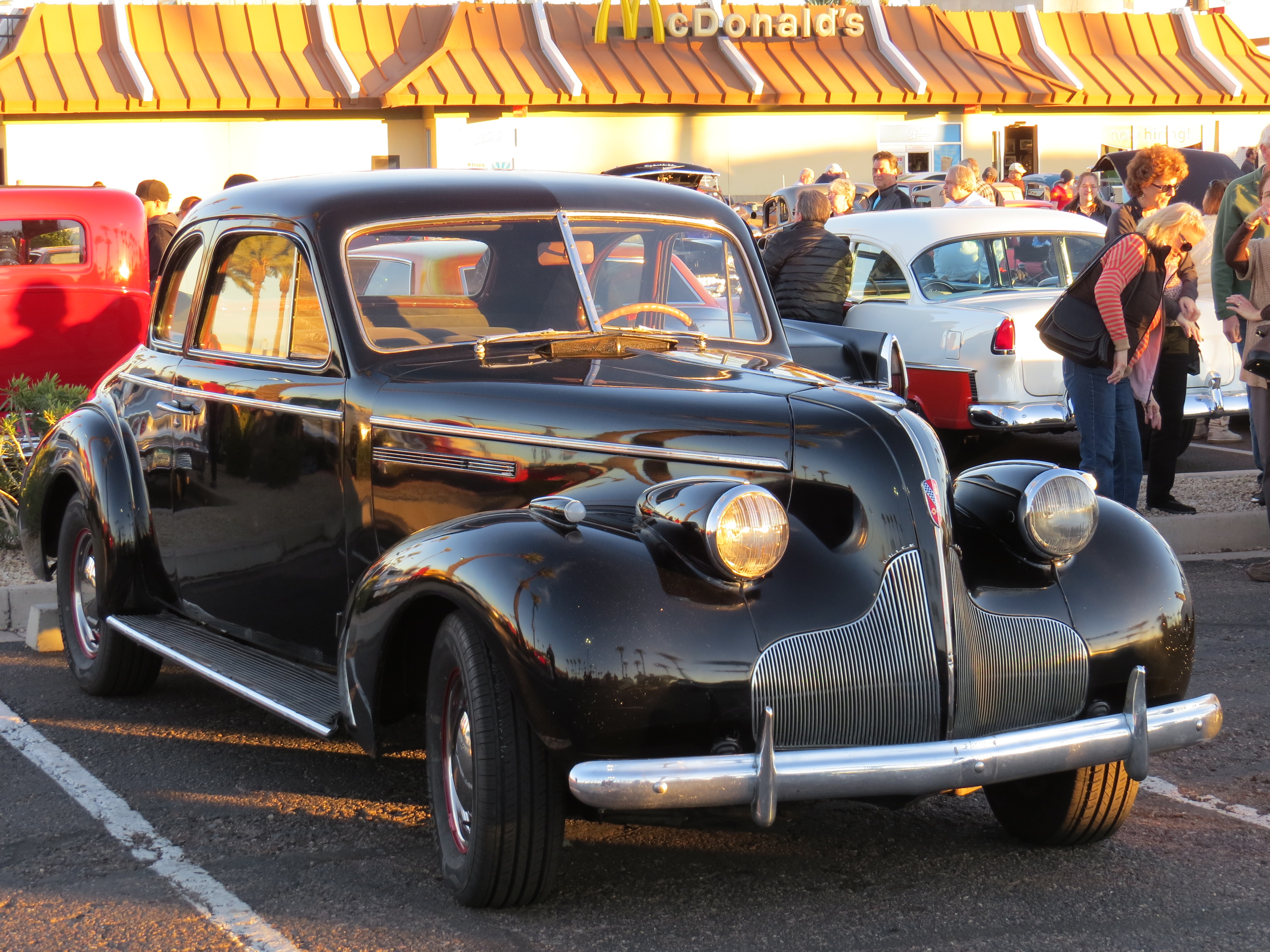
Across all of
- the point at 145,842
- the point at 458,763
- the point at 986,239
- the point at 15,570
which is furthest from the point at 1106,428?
the point at 15,570

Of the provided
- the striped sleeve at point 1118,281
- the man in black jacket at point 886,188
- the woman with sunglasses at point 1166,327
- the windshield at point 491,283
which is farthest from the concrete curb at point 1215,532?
the man in black jacket at point 886,188

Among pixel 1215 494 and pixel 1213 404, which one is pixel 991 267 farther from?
pixel 1215 494

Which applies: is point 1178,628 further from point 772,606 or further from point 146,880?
point 146,880

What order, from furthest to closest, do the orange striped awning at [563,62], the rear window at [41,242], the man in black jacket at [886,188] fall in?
1. the orange striped awning at [563,62]
2. the man in black jacket at [886,188]
3. the rear window at [41,242]

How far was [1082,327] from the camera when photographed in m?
7.47

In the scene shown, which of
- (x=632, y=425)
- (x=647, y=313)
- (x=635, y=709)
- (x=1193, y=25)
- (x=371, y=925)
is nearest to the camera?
(x=635, y=709)

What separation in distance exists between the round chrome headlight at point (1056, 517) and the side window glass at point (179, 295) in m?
3.05

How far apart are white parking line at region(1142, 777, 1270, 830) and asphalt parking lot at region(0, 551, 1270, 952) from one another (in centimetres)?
2

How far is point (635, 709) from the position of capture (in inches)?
123

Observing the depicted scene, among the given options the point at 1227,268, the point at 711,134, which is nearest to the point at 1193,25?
the point at 711,134

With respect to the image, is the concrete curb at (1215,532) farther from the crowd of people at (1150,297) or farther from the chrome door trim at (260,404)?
the chrome door trim at (260,404)

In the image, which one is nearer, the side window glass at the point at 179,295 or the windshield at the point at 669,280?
the windshield at the point at 669,280

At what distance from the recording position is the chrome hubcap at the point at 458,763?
3.44 metres

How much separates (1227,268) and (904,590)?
541 centimetres
